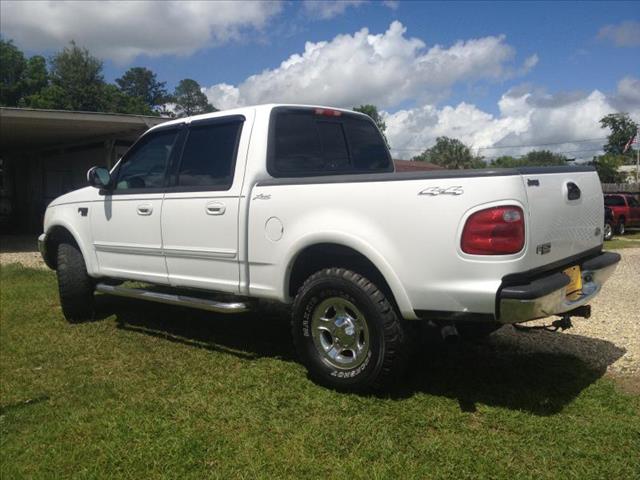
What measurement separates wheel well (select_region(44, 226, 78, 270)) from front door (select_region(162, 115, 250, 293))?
178cm

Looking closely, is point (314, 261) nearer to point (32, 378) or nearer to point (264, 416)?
point (264, 416)

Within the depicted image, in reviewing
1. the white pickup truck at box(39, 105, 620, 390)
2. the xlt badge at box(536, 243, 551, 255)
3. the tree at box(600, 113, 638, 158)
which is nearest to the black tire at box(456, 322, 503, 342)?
the white pickup truck at box(39, 105, 620, 390)

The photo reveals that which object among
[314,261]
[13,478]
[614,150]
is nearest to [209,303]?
[314,261]

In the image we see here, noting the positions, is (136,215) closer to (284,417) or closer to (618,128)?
(284,417)

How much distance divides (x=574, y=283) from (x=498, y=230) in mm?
943

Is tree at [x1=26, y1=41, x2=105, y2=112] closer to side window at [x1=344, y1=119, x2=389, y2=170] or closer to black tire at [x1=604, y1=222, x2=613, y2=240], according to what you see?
black tire at [x1=604, y1=222, x2=613, y2=240]

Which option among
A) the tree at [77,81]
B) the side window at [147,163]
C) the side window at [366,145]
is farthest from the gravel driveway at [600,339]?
the tree at [77,81]

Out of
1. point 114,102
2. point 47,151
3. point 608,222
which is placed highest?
point 114,102

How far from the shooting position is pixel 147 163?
5.29 m

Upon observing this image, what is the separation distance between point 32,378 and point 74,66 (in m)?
61.7

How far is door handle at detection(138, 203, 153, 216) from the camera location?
4.95 meters

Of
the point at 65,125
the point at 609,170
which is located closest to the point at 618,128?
the point at 609,170

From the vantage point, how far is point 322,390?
395cm

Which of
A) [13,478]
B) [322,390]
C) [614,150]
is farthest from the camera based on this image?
[614,150]
